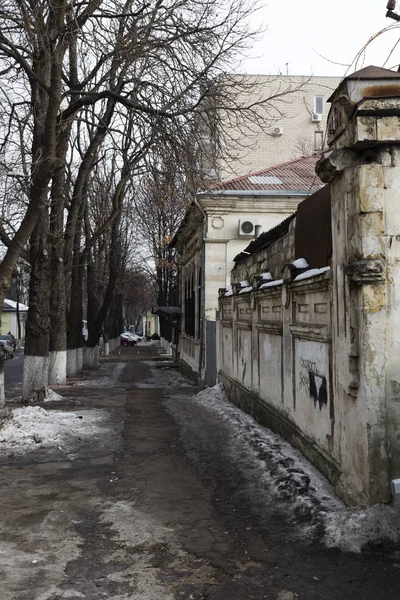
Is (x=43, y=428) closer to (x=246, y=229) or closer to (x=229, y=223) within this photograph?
(x=246, y=229)

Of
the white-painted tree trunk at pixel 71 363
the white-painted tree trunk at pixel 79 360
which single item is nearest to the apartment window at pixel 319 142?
the white-painted tree trunk at pixel 71 363

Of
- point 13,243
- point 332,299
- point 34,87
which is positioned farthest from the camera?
point 34,87

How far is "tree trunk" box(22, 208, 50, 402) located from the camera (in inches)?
558

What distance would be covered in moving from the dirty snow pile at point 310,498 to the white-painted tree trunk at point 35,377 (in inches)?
242

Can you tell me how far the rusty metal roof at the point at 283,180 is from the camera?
19.3 m

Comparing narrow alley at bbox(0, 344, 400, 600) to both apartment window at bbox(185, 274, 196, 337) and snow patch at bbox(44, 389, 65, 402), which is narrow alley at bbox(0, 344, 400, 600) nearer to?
snow patch at bbox(44, 389, 65, 402)

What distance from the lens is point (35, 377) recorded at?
14.2 m

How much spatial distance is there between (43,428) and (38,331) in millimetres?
5092

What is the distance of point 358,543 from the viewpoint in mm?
4539

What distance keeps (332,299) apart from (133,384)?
15000 mm

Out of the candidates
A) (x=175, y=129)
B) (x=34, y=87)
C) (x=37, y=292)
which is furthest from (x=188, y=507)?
(x=34, y=87)

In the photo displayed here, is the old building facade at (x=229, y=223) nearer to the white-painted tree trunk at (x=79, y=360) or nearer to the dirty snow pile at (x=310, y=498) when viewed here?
the white-painted tree trunk at (x=79, y=360)

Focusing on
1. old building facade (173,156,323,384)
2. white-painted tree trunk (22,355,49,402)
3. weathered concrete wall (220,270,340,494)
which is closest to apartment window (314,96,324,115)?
old building facade (173,156,323,384)

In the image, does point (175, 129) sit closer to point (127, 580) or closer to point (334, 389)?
point (334, 389)
